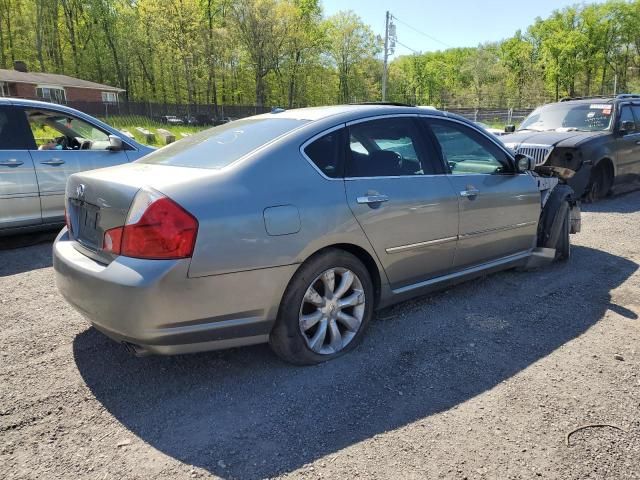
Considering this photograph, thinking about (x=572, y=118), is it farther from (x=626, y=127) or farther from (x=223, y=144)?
(x=223, y=144)

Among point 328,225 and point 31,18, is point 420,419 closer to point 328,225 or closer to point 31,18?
point 328,225

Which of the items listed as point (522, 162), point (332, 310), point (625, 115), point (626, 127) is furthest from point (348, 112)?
point (625, 115)

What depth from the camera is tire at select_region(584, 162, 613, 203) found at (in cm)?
863

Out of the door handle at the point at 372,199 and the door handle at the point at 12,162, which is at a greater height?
the door handle at the point at 12,162

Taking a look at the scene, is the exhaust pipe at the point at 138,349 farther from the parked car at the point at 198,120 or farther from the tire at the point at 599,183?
the parked car at the point at 198,120

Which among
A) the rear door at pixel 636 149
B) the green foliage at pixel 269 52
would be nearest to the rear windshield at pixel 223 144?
the rear door at pixel 636 149

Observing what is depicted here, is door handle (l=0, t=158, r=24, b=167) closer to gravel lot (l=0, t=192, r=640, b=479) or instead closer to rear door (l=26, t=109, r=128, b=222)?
rear door (l=26, t=109, r=128, b=222)

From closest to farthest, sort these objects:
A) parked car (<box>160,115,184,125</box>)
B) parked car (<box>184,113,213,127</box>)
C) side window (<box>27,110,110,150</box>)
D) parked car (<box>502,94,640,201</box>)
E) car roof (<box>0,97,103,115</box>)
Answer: car roof (<box>0,97,103,115</box>) < side window (<box>27,110,110,150</box>) < parked car (<box>502,94,640,201</box>) < parked car (<box>160,115,184,125</box>) < parked car (<box>184,113,213,127</box>)

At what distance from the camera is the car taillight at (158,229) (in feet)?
8.22

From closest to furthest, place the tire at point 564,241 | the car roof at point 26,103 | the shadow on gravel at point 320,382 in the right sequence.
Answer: the shadow on gravel at point 320,382 < the tire at point 564,241 < the car roof at point 26,103

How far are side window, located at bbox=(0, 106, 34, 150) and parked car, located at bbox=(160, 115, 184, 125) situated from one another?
36.5 m

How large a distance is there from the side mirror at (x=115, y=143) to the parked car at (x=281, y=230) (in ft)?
9.82

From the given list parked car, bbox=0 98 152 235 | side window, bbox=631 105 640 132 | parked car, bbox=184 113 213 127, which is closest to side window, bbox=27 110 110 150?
parked car, bbox=0 98 152 235

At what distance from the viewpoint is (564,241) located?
203 inches
